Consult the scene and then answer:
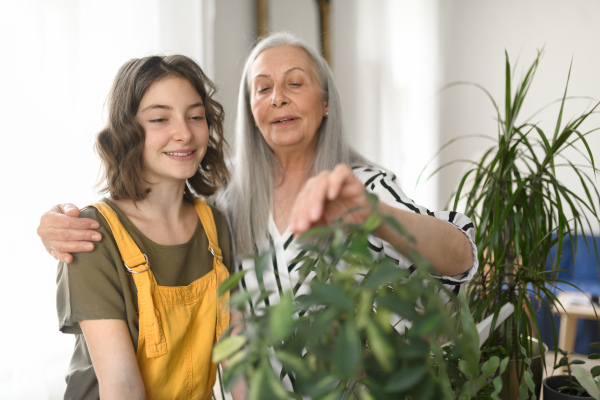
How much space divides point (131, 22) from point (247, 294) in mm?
1830

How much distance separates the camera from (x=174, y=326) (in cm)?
105

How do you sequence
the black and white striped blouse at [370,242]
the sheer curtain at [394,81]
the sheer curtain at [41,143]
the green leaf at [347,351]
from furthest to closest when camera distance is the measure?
the sheer curtain at [394,81] → the sheer curtain at [41,143] → the black and white striped blouse at [370,242] → the green leaf at [347,351]

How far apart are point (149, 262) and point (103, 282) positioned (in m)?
0.12

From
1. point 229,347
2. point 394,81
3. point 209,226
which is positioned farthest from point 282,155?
point 394,81

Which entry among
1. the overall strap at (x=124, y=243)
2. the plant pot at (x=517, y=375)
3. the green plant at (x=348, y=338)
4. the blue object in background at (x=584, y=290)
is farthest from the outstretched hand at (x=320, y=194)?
the blue object in background at (x=584, y=290)

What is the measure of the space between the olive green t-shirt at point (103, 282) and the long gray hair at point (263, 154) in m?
0.26

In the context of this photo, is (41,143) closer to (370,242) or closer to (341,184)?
(370,242)

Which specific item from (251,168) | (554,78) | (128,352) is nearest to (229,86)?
(251,168)

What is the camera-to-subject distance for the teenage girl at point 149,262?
3.12 feet

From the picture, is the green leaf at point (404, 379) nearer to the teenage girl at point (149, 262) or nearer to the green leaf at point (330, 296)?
the green leaf at point (330, 296)

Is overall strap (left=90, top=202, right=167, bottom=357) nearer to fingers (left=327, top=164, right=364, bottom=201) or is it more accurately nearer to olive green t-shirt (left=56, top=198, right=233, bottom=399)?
olive green t-shirt (left=56, top=198, right=233, bottom=399)

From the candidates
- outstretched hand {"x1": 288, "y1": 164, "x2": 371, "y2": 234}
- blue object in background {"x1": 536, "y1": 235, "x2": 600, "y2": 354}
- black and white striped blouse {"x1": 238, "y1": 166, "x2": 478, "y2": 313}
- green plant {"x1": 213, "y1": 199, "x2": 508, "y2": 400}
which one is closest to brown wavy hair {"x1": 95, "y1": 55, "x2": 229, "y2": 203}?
black and white striped blouse {"x1": 238, "y1": 166, "x2": 478, "y2": 313}

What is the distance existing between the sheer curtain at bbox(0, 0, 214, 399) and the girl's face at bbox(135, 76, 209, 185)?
290 millimetres

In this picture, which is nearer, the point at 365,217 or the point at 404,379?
the point at 404,379
